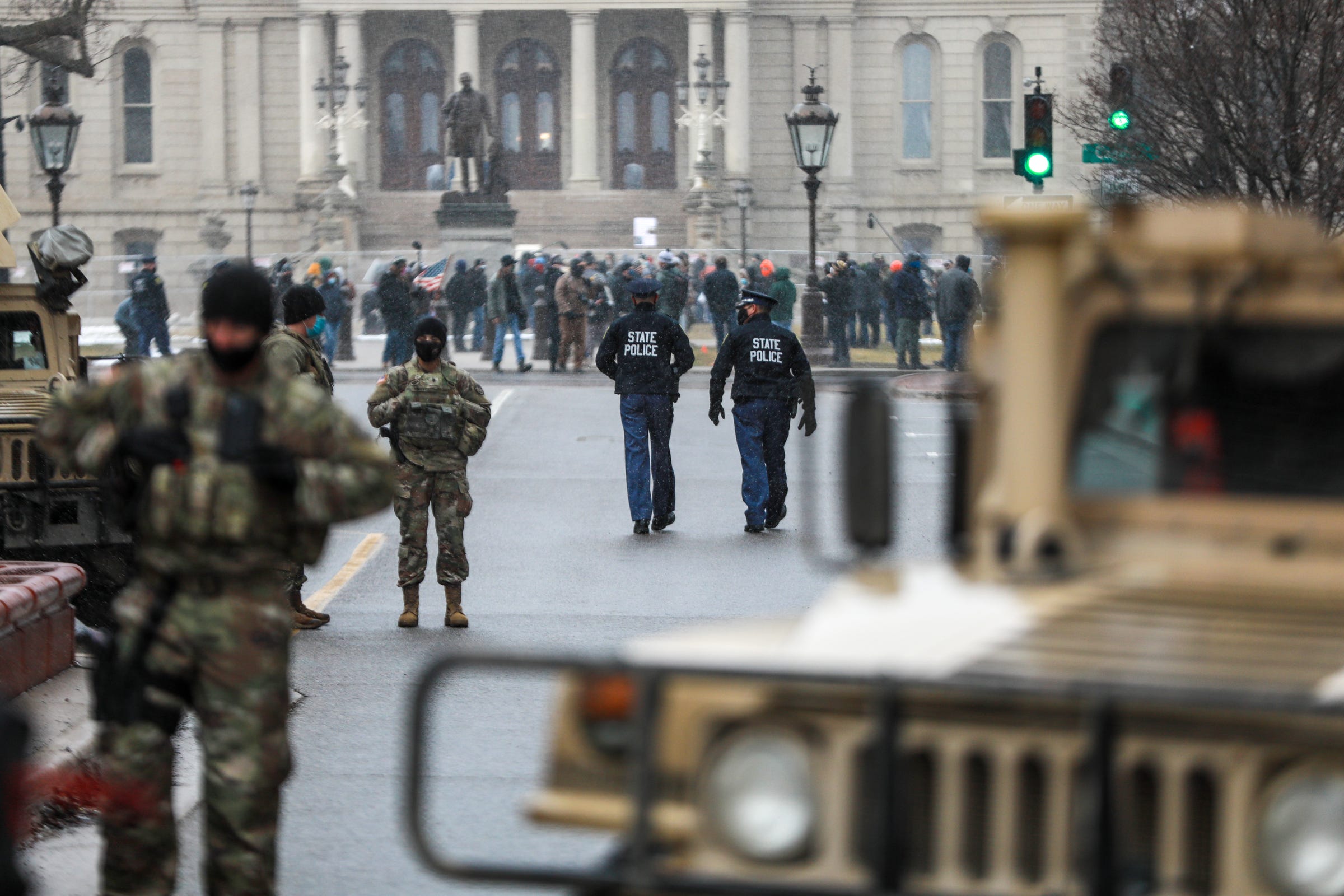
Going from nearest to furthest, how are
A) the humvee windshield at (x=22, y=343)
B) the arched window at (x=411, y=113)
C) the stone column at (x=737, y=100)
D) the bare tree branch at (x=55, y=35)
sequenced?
the humvee windshield at (x=22, y=343) → the bare tree branch at (x=55, y=35) → the stone column at (x=737, y=100) → the arched window at (x=411, y=113)

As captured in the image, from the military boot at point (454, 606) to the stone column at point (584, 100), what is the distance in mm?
55389

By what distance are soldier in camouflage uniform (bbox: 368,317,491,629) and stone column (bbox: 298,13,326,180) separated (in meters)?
56.7

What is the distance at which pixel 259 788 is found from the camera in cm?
517

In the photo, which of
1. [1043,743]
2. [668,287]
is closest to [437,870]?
[1043,743]

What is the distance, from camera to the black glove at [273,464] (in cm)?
523

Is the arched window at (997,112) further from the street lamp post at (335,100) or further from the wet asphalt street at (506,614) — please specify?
the wet asphalt street at (506,614)

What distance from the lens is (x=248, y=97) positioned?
228 feet

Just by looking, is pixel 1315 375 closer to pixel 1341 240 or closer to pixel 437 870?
pixel 1341 240

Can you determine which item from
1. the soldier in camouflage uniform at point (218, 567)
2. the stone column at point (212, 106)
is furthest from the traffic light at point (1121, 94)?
the stone column at point (212, 106)

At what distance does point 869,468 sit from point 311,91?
64636mm

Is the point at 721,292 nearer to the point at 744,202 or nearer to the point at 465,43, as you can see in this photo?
the point at 744,202

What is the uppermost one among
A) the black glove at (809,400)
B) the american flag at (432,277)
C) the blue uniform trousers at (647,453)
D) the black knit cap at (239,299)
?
the american flag at (432,277)

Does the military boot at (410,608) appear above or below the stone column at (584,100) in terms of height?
below

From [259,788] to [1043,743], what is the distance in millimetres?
2402
